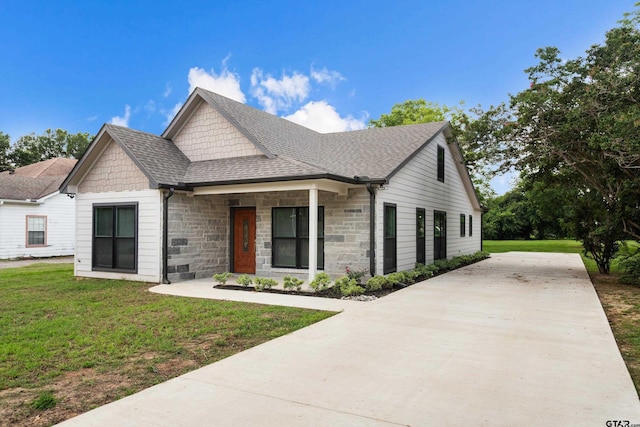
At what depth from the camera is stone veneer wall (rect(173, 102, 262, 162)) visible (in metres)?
12.2

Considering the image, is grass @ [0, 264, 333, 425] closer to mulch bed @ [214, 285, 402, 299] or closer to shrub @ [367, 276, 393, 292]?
mulch bed @ [214, 285, 402, 299]

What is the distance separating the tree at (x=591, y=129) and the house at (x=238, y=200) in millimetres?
3121

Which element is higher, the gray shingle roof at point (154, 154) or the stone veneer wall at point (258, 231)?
the gray shingle roof at point (154, 154)

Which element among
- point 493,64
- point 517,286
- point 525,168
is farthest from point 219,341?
point 493,64

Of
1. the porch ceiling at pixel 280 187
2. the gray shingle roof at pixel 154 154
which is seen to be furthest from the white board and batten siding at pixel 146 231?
the porch ceiling at pixel 280 187

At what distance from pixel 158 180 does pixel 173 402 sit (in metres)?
8.11

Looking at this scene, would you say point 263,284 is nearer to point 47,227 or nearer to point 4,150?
point 47,227

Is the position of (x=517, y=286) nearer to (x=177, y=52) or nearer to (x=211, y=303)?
(x=211, y=303)

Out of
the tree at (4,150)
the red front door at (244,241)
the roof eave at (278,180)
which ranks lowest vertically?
the red front door at (244,241)

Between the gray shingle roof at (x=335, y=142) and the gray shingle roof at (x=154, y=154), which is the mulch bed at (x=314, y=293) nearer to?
the gray shingle roof at (x=335, y=142)

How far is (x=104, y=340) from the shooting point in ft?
18.3

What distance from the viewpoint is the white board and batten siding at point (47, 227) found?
19156 millimetres

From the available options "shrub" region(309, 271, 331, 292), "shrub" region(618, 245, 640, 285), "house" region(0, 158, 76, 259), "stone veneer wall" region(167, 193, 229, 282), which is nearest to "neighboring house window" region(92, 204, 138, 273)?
"stone veneer wall" region(167, 193, 229, 282)

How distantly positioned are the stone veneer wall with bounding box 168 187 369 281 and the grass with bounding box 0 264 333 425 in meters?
2.27
